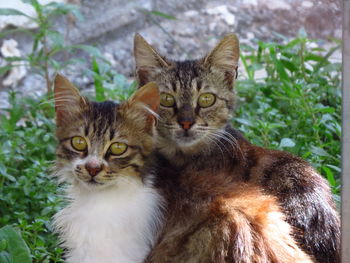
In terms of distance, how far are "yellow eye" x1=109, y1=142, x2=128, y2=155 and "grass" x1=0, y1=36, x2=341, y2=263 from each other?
568 mm

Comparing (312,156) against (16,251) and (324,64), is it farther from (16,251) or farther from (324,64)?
(16,251)

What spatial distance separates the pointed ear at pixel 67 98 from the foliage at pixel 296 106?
1.32 metres

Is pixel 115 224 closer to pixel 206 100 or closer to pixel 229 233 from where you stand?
pixel 229 233

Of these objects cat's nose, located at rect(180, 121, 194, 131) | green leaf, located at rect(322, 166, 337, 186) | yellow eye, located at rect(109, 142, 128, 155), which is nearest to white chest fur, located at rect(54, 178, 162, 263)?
yellow eye, located at rect(109, 142, 128, 155)

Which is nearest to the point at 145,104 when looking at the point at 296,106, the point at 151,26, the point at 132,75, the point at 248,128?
the point at 248,128

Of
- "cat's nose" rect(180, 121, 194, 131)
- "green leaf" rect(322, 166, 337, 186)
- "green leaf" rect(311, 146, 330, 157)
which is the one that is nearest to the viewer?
"cat's nose" rect(180, 121, 194, 131)

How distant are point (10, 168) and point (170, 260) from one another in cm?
158

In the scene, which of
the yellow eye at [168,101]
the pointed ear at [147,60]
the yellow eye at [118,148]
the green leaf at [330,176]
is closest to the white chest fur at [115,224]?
the yellow eye at [118,148]

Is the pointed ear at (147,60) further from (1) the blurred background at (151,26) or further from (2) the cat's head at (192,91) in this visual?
(1) the blurred background at (151,26)

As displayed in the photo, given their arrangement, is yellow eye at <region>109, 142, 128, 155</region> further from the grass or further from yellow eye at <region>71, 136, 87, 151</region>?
the grass

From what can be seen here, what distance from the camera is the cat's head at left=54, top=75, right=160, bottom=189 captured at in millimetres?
2842

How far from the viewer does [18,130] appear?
446 centimetres

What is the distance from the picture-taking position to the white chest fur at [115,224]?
9.20 ft

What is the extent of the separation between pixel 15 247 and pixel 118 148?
0.61 m
